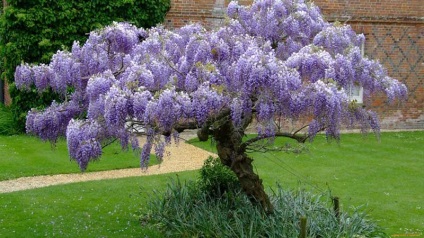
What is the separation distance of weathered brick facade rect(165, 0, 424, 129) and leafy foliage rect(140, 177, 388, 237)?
9186 millimetres

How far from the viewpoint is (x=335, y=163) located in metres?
12.4

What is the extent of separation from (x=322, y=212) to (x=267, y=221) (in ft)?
2.78

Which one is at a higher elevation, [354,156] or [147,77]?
[147,77]

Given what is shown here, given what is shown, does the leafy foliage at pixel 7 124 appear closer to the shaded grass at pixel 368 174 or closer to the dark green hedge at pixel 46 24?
the dark green hedge at pixel 46 24

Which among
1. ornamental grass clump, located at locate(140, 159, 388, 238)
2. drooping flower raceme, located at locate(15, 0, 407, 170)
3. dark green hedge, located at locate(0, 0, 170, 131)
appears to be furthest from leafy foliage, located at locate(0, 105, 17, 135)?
drooping flower raceme, located at locate(15, 0, 407, 170)

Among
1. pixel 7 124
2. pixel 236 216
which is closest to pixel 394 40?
pixel 7 124

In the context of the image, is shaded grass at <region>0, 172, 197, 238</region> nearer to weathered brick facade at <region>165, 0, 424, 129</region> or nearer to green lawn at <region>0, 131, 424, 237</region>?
green lawn at <region>0, 131, 424, 237</region>

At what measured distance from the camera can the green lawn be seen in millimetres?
8055

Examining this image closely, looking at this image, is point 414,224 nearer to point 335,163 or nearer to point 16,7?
point 335,163

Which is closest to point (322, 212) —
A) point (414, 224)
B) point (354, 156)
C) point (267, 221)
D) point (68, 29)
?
point (267, 221)

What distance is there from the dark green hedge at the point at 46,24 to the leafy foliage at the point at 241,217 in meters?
7.48

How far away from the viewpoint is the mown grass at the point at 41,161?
11.2 metres

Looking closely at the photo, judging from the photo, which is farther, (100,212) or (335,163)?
(335,163)

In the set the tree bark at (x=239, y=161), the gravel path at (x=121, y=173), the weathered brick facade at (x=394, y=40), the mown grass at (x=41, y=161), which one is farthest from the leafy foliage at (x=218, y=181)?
the weathered brick facade at (x=394, y=40)
